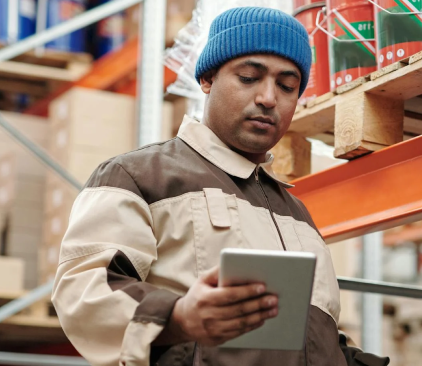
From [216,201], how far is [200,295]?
0.50 metres

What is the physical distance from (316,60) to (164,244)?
4.54ft

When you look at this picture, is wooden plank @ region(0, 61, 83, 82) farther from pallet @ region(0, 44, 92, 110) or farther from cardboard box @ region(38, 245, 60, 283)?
cardboard box @ region(38, 245, 60, 283)

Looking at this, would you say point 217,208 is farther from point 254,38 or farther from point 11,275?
point 11,275

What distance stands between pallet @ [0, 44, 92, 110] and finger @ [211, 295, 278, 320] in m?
4.90

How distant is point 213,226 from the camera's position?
6.30 ft

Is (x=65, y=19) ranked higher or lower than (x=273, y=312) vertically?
higher

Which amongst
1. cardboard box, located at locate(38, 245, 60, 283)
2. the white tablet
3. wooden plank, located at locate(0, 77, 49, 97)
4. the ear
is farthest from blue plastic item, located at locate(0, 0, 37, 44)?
the white tablet

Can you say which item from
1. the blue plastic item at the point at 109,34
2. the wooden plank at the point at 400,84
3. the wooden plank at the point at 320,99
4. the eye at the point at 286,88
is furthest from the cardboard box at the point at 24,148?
the eye at the point at 286,88

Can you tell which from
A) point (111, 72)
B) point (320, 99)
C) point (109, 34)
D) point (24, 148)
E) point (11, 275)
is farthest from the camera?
point (109, 34)

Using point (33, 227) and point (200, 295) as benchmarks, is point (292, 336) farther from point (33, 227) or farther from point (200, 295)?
point (33, 227)

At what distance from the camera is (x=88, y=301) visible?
169 cm

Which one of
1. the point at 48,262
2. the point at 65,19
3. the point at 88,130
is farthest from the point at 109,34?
the point at 48,262

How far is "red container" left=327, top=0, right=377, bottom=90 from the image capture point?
280 cm

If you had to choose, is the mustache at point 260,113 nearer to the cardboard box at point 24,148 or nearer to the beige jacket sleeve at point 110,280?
the beige jacket sleeve at point 110,280
